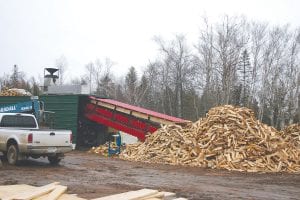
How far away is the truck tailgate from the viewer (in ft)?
54.1

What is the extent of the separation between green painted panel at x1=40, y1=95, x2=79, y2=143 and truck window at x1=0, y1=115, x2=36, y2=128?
7.82 m

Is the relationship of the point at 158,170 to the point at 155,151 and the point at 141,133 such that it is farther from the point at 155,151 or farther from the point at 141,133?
the point at 141,133

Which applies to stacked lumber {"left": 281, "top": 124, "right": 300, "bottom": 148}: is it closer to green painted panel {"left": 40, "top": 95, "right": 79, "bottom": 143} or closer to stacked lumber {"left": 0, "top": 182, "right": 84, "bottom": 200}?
green painted panel {"left": 40, "top": 95, "right": 79, "bottom": 143}

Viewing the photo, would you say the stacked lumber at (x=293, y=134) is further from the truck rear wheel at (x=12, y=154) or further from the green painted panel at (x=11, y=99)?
the green painted panel at (x=11, y=99)

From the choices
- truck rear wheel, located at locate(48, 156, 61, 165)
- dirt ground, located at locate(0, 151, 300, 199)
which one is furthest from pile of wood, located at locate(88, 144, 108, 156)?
truck rear wheel, located at locate(48, 156, 61, 165)

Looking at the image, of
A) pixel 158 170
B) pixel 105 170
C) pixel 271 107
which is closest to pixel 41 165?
pixel 105 170

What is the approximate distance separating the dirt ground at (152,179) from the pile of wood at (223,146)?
107 cm

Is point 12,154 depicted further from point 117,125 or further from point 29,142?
point 117,125

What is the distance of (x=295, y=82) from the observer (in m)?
58.2

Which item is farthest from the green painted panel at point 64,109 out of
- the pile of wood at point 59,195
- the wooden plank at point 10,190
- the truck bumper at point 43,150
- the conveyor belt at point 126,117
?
the pile of wood at point 59,195

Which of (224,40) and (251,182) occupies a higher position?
(224,40)

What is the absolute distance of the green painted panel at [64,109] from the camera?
26.7 metres

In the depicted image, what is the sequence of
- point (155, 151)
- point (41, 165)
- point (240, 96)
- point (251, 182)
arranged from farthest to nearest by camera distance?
1. point (240, 96)
2. point (155, 151)
3. point (41, 165)
4. point (251, 182)

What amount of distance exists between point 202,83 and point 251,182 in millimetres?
50890
